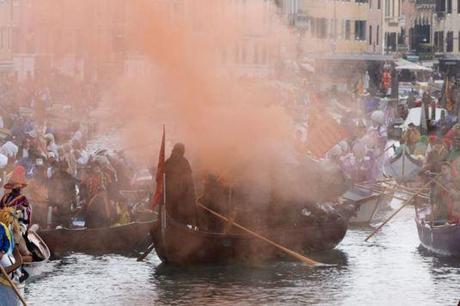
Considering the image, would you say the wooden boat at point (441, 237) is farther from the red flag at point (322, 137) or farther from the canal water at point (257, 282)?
the red flag at point (322, 137)

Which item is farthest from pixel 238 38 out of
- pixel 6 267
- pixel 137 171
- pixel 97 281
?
pixel 6 267

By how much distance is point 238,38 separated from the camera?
131ft

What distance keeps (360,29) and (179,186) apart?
79.0m

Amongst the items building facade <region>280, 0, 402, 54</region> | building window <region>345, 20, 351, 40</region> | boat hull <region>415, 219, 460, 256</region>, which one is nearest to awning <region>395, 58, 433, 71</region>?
building facade <region>280, 0, 402, 54</region>

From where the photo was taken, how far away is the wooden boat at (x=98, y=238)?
31.9 metres

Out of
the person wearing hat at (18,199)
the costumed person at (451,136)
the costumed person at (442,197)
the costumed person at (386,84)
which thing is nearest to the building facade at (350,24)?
the costumed person at (386,84)

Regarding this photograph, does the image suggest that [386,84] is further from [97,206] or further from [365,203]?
[97,206]

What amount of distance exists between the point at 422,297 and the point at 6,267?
34.4 feet

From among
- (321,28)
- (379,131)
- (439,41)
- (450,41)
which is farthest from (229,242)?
(439,41)

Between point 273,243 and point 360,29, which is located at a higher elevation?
point 360,29

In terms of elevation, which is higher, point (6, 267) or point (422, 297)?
point (6, 267)

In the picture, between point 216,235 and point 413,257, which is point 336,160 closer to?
point 413,257

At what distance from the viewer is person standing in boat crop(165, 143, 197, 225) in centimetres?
3050

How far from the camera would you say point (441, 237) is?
107ft
